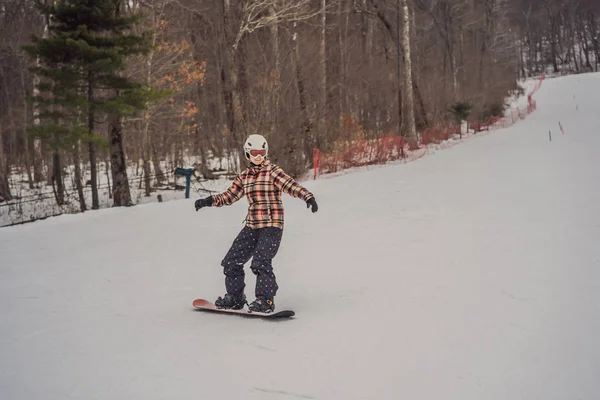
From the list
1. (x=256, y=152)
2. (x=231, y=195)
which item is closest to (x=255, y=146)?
(x=256, y=152)

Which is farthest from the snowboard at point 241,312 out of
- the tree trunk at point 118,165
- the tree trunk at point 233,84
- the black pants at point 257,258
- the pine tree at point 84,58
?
the tree trunk at point 233,84

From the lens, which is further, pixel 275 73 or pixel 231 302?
pixel 275 73

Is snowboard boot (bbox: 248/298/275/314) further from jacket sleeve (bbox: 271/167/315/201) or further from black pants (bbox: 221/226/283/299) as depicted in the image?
jacket sleeve (bbox: 271/167/315/201)

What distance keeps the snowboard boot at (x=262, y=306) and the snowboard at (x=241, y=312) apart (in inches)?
1.7

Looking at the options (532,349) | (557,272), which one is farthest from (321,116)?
(532,349)

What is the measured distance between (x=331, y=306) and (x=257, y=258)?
3.36 ft

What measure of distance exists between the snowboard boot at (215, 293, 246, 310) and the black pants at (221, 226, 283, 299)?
52 mm

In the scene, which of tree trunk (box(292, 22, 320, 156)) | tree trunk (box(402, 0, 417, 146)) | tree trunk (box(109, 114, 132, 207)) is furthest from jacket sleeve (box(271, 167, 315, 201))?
tree trunk (box(402, 0, 417, 146))

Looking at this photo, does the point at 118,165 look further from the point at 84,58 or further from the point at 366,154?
the point at 366,154

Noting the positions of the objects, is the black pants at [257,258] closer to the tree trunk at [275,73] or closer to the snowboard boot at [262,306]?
the snowboard boot at [262,306]

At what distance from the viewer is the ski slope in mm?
4430

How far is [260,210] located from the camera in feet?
19.3

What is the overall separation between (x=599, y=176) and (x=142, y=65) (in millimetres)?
14766

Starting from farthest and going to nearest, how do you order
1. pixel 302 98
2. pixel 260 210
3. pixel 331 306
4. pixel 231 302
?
pixel 302 98 → pixel 331 306 → pixel 231 302 → pixel 260 210
